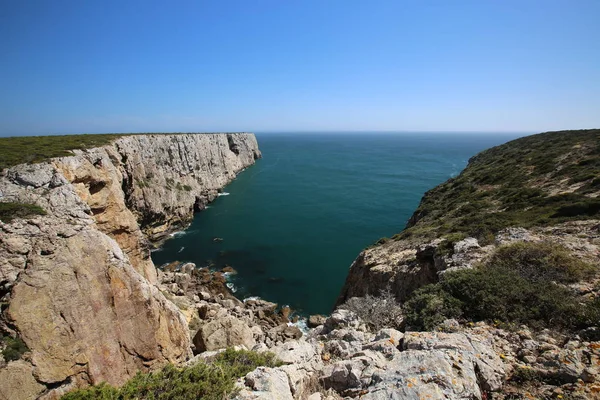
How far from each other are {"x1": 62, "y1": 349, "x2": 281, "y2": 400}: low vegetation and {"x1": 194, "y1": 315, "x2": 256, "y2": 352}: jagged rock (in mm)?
9755

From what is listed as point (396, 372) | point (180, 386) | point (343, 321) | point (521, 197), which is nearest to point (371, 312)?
point (343, 321)

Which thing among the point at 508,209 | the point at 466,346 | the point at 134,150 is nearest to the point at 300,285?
the point at 508,209

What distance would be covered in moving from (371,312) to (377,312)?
37 centimetres

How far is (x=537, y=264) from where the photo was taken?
11.1 meters

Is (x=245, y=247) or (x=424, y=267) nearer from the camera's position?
(x=424, y=267)

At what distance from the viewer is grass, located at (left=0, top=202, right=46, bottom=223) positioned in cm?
1355

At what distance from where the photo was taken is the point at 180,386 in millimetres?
6621

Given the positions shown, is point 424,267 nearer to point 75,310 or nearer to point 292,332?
point 292,332

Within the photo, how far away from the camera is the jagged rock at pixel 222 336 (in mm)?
16734

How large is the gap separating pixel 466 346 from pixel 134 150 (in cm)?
5044

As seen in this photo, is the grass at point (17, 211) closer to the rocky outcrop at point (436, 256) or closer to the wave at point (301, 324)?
the rocky outcrop at point (436, 256)

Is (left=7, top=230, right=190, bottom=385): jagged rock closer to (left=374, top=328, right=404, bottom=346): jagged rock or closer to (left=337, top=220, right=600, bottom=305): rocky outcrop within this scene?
(left=374, top=328, right=404, bottom=346): jagged rock

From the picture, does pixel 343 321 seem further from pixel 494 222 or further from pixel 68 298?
pixel 494 222

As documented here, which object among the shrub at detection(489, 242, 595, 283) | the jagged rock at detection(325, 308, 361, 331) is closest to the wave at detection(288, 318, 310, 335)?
the jagged rock at detection(325, 308, 361, 331)
